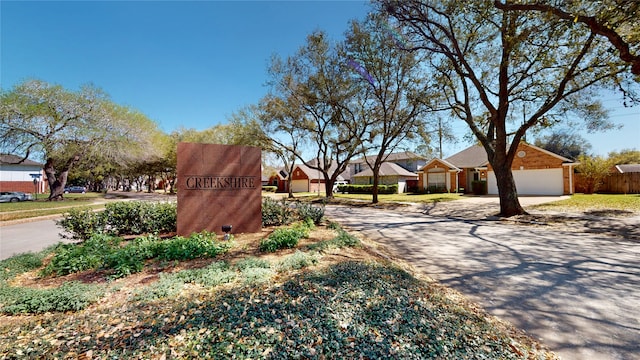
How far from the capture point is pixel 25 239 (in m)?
8.89

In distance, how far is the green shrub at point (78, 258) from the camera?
14.9ft

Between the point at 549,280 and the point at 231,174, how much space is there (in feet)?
24.1

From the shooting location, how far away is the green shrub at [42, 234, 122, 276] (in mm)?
4535

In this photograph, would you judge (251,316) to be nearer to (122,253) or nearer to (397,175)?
(122,253)

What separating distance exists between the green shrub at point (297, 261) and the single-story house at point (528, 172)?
22.6 metres

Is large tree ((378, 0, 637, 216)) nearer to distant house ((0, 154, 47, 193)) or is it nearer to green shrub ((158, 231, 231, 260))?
green shrub ((158, 231, 231, 260))

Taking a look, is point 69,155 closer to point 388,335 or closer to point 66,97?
point 66,97

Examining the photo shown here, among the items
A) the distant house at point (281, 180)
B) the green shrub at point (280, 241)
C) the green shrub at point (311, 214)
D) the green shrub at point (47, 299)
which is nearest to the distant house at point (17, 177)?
the distant house at point (281, 180)

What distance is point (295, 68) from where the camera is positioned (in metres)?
19.0

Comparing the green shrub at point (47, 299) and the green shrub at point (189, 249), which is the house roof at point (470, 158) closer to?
the green shrub at point (189, 249)

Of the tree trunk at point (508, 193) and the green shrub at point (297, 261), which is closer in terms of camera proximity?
the green shrub at point (297, 261)

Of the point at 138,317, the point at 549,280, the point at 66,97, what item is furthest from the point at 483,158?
the point at 66,97

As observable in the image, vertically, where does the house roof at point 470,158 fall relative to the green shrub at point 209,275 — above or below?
above

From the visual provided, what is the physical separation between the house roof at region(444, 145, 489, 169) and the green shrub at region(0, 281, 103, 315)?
100.0 feet
